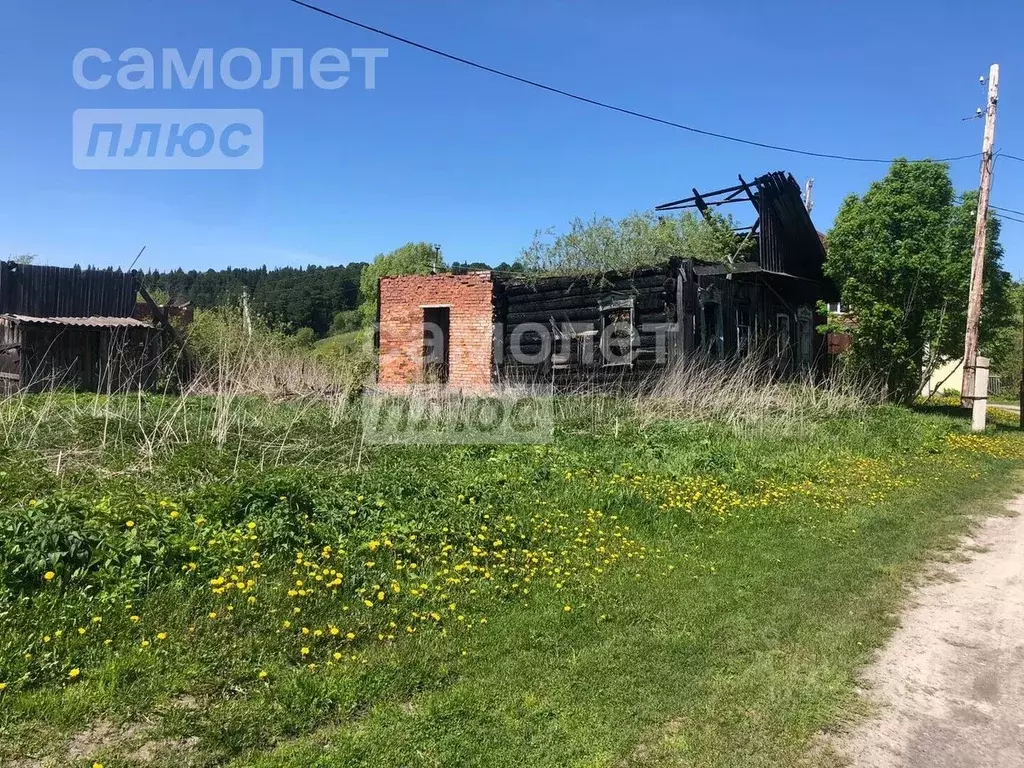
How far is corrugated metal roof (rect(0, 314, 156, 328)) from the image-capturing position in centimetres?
1612

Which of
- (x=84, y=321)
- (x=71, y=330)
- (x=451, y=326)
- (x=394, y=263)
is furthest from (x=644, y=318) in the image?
(x=394, y=263)

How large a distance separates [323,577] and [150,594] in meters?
1.02

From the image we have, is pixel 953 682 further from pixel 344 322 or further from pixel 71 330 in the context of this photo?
pixel 344 322

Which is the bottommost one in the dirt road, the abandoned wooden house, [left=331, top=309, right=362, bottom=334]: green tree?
the dirt road

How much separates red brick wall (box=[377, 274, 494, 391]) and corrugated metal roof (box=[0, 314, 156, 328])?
6.72 m

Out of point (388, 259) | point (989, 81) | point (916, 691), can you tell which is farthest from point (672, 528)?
point (388, 259)

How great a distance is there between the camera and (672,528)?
6.63 m

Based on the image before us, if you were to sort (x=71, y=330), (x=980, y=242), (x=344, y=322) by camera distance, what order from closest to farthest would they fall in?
(x=980, y=242) < (x=71, y=330) < (x=344, y=322)

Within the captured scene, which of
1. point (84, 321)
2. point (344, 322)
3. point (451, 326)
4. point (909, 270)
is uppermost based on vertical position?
point (909, 270)

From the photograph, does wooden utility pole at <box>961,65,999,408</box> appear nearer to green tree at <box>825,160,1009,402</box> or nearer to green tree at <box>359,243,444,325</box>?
green tree at <box>825,160,1009,402</box>

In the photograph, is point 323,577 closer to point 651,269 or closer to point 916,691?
point 916,691

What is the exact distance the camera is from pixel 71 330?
16984 mm

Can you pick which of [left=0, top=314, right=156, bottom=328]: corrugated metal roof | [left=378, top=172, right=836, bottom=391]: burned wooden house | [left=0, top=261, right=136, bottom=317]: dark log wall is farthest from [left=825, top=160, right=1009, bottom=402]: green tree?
[left=0, top=261, right=136, bottom=317]: dark log wall

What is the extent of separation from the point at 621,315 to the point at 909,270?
7414 millimetres
